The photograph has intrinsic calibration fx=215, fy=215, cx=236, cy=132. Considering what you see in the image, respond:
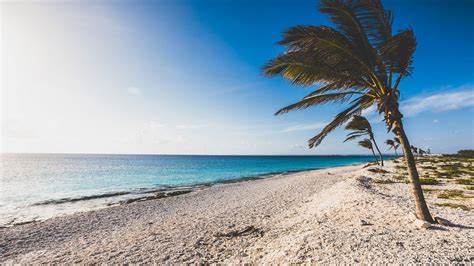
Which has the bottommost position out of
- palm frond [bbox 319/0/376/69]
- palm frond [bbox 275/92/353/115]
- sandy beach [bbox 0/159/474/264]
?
sandy beach [bbox 0/159/474/264]

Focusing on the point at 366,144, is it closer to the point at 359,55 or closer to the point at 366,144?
the point at 366,144

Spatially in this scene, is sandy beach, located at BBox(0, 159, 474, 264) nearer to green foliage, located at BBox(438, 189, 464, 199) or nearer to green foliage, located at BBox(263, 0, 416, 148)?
green foliage, located at BBox(438, 189, 464, 199)

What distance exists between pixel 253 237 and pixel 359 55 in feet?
20.8

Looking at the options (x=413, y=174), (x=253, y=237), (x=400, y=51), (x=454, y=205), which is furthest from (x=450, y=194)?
(x=253, y=237)

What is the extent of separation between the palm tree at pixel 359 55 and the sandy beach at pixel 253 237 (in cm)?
144

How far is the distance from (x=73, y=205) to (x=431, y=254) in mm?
20904

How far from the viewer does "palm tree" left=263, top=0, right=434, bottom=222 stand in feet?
17.6

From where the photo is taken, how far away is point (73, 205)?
54.6 ft

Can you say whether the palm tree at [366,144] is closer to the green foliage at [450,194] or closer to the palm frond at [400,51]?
the green foliage at [450,194]

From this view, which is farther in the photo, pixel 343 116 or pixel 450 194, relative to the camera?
pixel 450 194

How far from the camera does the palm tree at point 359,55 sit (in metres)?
5.35

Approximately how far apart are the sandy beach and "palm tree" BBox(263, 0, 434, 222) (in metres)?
1.44

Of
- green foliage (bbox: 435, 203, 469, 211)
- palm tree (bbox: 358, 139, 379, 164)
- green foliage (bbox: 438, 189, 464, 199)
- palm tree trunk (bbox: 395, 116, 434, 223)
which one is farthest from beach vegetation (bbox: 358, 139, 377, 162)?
palm tree trunk (bbox: 395, 116, 434, 223)

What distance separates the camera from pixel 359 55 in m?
5.63
